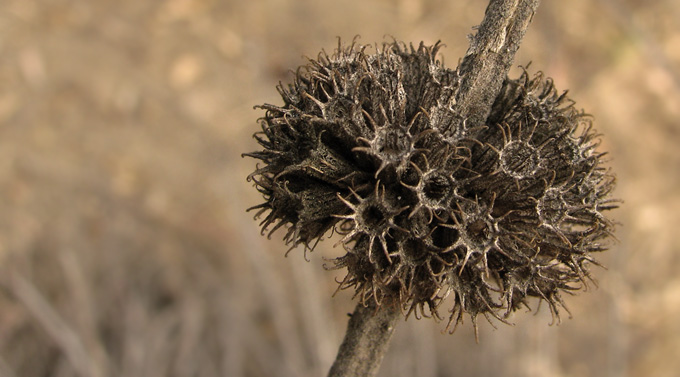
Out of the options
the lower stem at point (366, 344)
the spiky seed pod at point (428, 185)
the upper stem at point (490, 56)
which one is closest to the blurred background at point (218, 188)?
the lower stem at point (366, 344)

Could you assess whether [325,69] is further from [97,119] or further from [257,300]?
[97,119]

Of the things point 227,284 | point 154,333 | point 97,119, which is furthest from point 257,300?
point 97,119

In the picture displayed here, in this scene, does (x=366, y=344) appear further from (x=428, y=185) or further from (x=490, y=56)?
(x=490, y=56)

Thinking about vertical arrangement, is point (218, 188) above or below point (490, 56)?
above

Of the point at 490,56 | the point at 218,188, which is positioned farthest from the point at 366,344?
the point at 218,188

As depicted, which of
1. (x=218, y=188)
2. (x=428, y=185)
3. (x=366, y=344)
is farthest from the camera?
(x=218, y=188)

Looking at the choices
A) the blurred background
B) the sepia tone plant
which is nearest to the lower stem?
the sepia tone plant

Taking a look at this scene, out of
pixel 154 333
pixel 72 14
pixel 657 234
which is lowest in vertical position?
pixel 154 333

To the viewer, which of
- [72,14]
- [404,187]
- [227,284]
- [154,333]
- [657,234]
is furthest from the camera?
[657,234]
